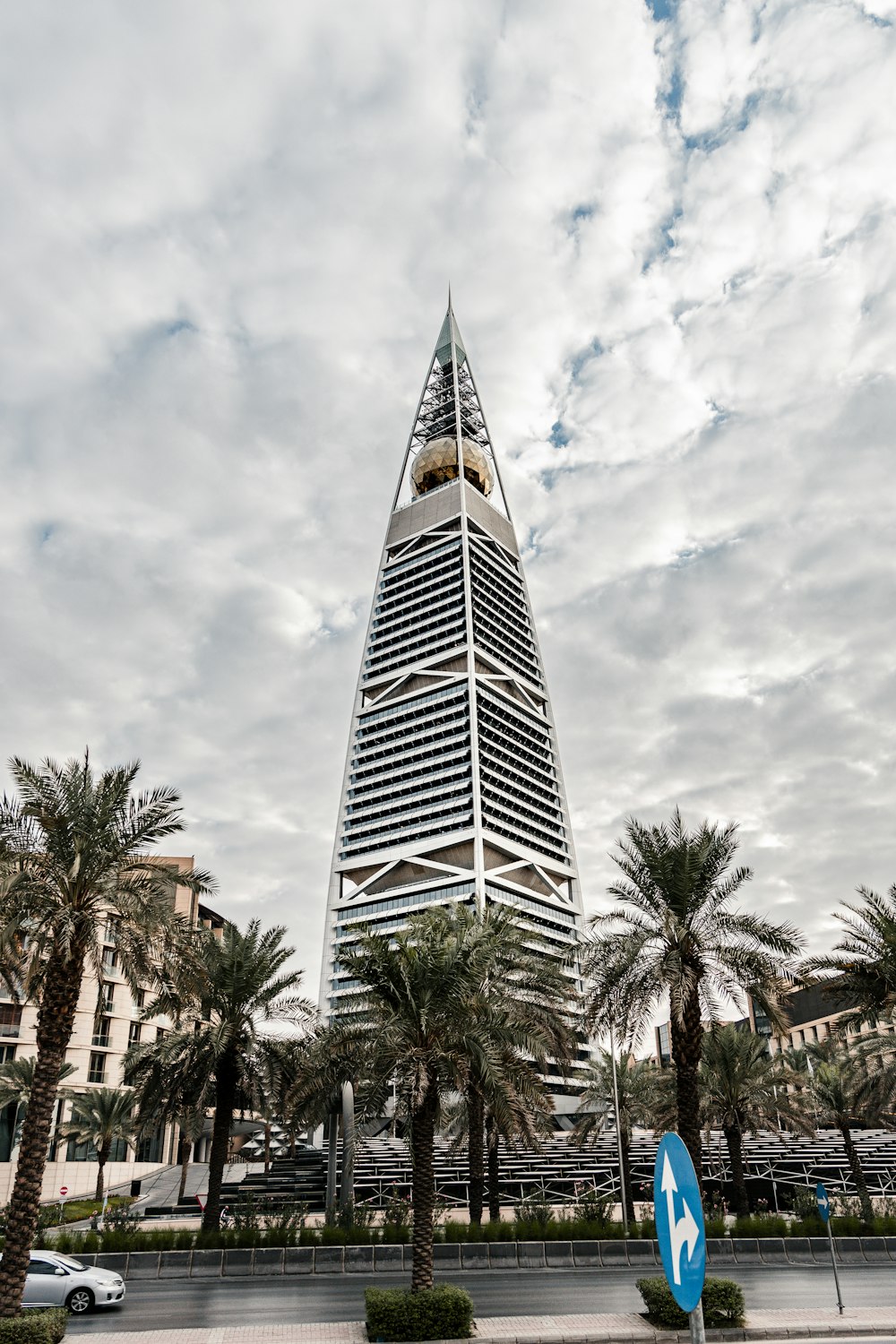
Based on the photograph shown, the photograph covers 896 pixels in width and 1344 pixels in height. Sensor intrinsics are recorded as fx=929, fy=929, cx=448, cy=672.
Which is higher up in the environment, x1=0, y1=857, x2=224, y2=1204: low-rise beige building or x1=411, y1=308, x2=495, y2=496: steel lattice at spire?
x1=411, y1=308, x2=495, y2=496: steel lattice at spire

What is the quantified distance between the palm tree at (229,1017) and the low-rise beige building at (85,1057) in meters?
11.7

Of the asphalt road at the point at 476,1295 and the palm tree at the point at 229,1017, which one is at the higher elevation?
the palm tree at the point at 229,1017

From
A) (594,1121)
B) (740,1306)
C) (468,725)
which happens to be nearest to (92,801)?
(740,1306)

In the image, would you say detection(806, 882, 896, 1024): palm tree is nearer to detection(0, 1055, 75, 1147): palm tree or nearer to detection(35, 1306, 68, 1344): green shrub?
detection(35, 1306, 68, 1344): green shrub

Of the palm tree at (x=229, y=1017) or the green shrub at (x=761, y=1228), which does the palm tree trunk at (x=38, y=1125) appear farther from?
the green shrub at (x=761, y=1228)

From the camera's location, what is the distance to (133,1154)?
59.8 metres

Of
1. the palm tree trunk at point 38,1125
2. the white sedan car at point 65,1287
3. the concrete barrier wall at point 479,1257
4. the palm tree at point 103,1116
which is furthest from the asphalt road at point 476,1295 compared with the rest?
the palm tree at point 103,1116

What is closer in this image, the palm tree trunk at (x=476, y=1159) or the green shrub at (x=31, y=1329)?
the green shrub at (x=31, y=1329)

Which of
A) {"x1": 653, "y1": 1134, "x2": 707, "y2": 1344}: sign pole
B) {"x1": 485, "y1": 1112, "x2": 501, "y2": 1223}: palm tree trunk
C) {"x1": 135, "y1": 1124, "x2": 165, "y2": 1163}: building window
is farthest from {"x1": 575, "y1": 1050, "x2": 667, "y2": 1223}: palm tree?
{"x1": 653, "y1": 1134, "x2": 707, "y2": 1344}: sign pole

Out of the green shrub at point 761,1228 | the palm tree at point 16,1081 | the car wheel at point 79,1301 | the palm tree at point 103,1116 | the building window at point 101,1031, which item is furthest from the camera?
the building window at point 101,1031

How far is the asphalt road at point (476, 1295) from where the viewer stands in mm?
18906

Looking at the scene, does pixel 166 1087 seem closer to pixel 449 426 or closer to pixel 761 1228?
pixel 761 1228

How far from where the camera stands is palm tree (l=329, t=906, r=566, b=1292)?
66.9 ft

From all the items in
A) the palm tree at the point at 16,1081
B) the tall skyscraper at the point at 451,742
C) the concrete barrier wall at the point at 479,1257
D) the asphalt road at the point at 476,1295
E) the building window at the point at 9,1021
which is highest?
the tall skyscraper at the point at 451,742
